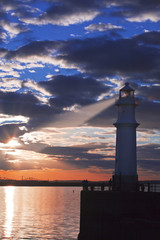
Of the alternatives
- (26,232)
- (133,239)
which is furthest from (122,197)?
(26,232)

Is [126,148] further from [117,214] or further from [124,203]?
[117,214]

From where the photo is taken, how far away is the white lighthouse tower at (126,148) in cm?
4130

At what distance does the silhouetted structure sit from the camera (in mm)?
33656

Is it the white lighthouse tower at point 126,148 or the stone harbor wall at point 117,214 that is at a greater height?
the white lighthouse tower at point 126,148

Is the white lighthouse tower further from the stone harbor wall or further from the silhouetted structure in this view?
the stone harbor wall

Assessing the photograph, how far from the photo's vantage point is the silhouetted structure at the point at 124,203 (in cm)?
3366

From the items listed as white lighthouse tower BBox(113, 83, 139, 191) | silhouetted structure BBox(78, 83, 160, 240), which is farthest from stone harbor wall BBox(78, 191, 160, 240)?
white lighthouse tower BBox(113, 83, 139, 191)

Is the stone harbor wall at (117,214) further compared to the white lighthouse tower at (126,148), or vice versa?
the white lighthouse tower at (126,148)

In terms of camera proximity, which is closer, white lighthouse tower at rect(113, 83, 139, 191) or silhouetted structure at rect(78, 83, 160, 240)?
silhouetted structure at rect(78, 83, 160, 240)

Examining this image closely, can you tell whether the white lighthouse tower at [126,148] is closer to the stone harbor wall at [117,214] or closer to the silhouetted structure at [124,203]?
the silhouetted structure at [124,203]

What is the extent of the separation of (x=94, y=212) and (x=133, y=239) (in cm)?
591

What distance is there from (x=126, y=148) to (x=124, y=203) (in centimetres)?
714

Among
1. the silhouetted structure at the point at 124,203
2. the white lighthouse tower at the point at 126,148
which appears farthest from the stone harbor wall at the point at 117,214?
the white lighthouse tower at the point at 126,148

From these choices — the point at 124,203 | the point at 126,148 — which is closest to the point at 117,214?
the point at 124,203
